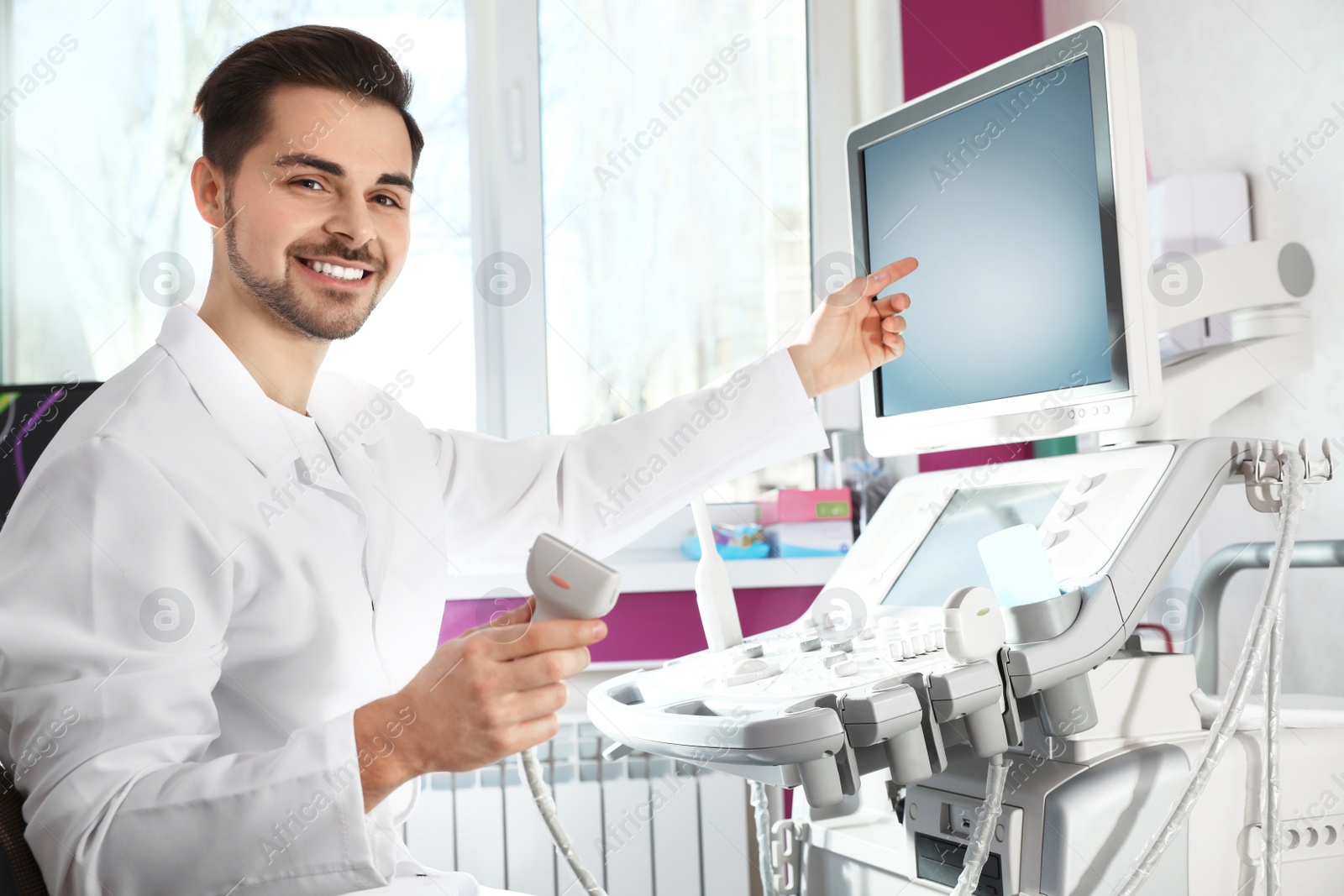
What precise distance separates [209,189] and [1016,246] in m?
0.88

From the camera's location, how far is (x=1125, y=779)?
0.86m

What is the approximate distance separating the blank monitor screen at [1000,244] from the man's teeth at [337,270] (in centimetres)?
63

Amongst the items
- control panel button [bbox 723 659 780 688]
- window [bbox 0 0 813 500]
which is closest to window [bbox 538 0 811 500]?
window [bbox 0 0 813 500]

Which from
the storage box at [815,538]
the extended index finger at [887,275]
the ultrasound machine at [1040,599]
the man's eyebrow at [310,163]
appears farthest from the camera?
the storage box at [815,538]

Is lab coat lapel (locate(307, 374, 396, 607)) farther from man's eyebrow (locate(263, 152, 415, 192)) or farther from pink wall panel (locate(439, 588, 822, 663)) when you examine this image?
pink wall panel (locate(439, 588, 822, 663))

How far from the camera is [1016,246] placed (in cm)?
106

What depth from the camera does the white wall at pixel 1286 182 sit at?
1.35 m

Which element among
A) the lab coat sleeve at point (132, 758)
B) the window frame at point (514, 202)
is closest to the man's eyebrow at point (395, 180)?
the lab coat sleeve at point (132, 758)

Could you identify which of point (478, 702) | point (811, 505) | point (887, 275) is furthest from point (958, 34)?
point (478, 702)

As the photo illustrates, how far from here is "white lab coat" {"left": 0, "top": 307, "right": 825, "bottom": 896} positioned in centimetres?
71

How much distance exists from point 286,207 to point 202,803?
628 millimetres

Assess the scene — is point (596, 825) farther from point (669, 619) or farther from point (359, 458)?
point (359, 458)

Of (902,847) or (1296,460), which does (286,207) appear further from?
(1296,460)

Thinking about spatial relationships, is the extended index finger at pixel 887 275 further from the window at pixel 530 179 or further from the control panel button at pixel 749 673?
the window at pixel 530 179
